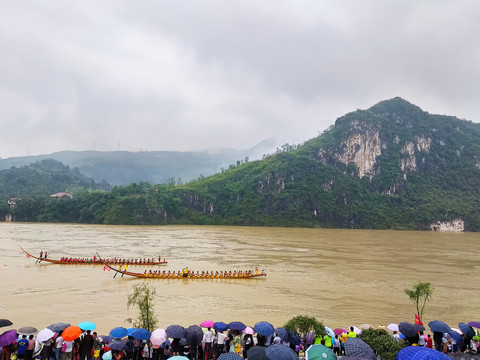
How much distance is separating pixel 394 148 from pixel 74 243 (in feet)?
501

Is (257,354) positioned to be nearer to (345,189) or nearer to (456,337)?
(456,337)

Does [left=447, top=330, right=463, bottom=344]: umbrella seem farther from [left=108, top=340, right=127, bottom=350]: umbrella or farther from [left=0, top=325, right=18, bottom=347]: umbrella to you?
[left=0, top=325, right=18, bottom=347]: umbrella

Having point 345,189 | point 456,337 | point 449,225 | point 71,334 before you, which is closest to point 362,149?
point 345,189

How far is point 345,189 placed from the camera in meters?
140

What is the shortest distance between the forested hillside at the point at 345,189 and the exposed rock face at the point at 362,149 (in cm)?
46

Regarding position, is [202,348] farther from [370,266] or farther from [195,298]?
[370,266]

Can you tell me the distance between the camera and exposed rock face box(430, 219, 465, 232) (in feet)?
403

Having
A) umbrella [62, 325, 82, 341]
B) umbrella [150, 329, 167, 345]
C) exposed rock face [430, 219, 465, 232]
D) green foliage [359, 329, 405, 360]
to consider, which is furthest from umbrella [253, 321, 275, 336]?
exposed rock face [430, 219, 465, 232]

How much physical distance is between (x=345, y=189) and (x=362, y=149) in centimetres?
3137

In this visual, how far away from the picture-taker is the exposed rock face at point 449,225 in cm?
12281

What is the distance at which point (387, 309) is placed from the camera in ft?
70.9

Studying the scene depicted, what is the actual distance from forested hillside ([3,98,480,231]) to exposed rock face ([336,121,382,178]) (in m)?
0.46

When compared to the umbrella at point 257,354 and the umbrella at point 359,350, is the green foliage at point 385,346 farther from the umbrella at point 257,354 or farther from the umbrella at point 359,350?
the umbrella at point 257,354

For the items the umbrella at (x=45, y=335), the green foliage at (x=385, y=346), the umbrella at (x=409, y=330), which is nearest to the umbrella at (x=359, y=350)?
the green foliage at (x=385, y=346)
